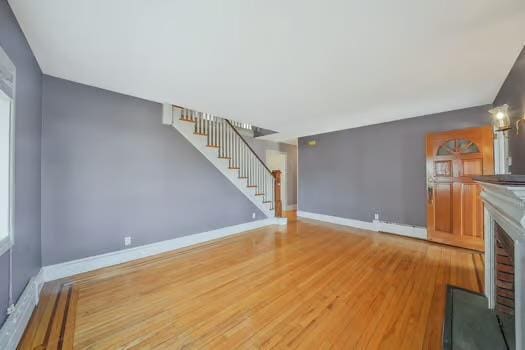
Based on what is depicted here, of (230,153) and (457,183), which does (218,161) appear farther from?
(457,183)

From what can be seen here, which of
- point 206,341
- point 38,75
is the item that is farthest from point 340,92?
point 38,75

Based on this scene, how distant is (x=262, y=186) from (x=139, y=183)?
2.93 metres

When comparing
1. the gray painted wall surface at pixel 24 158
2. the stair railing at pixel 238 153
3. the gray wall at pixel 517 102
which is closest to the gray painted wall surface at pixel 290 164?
the stair railing at pixel 238 153

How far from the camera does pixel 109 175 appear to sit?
2916 millimetres

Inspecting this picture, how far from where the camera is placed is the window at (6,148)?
1.41 meters

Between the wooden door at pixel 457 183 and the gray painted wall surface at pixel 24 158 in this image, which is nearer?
the gray painted wall surface at pixel 24 158

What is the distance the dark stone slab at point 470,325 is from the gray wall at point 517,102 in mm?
1465

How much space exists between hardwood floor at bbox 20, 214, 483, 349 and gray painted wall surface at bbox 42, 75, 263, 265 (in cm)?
50

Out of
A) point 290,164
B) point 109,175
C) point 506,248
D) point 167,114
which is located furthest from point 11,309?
point 290,164

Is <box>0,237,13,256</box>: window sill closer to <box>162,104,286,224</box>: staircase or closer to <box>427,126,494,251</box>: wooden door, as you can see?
<box>162,104,286,224</box>: staircase

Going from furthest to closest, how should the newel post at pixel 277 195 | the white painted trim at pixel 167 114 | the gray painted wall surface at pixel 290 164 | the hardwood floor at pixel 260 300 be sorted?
the gray painted wall surface at pixel 290 164 < the newel post at pixel 277 195 < the white painted trim at pixel 167 114 < the hardwood floor at pixel 260 300

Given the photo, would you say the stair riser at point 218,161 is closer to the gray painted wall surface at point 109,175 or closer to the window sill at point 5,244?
the gray painted wall surface at point 109,175

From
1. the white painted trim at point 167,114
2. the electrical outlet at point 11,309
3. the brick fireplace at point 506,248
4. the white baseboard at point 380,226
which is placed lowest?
the white baseboard at point 380,226

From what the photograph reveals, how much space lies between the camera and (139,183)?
3.19 metres
